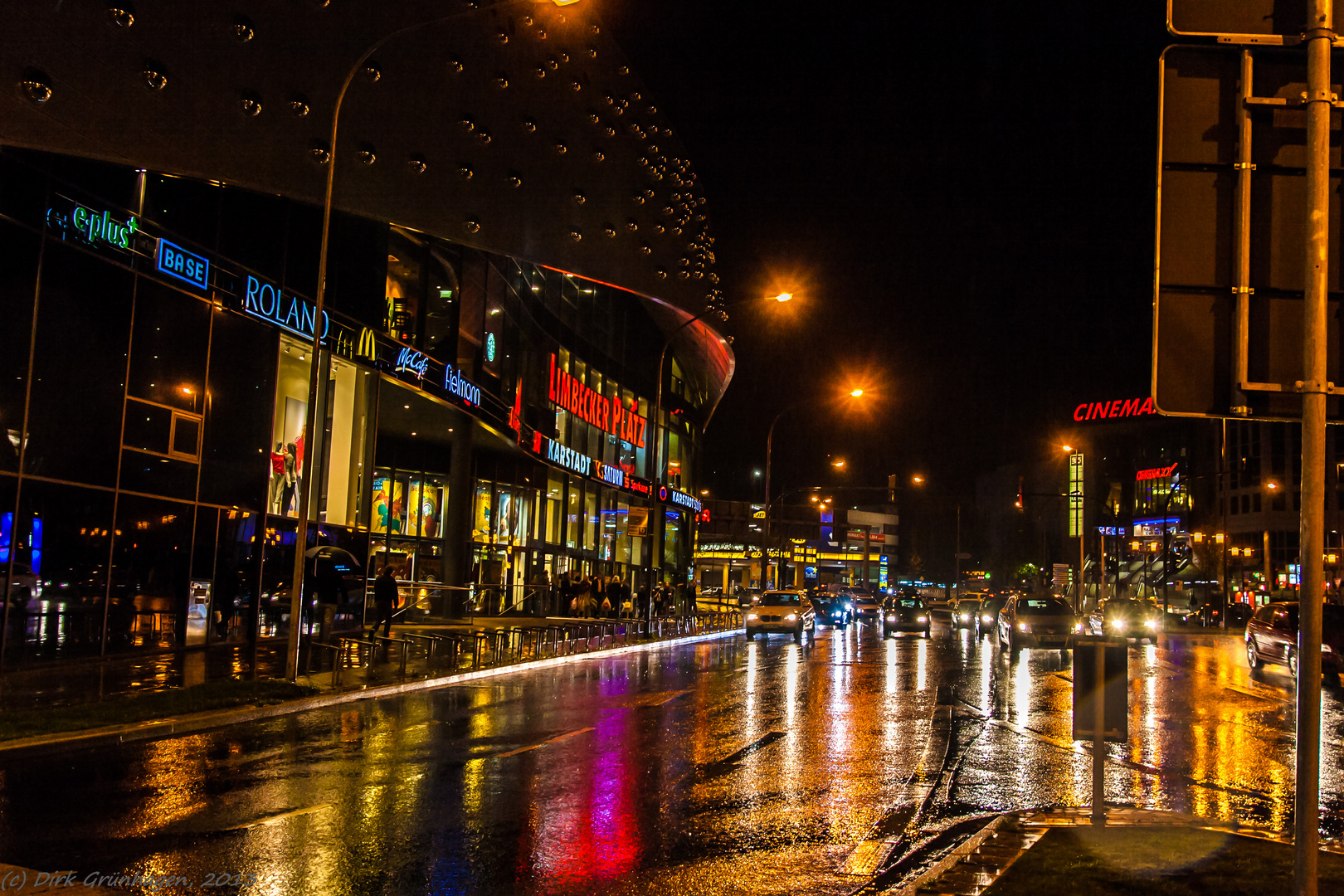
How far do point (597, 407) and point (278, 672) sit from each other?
34.3 metres

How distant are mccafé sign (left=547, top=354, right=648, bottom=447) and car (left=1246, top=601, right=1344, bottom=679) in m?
28.7

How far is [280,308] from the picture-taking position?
24.9 m

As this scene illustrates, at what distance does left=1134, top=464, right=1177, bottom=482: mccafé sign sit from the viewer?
11906 centimetres

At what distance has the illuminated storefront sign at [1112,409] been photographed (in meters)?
128

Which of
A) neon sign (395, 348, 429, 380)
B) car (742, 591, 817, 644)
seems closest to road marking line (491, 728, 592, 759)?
neon sign (395, 348, 429, 380)

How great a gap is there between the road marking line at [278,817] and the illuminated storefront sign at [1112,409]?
128 metres

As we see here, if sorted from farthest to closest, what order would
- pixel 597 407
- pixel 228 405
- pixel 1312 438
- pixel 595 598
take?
pixel 597 407 < pixel 595 598 < pixel 228 405 < pixel 1312 438

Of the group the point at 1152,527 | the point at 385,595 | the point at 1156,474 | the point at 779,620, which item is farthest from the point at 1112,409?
the point at 385,595

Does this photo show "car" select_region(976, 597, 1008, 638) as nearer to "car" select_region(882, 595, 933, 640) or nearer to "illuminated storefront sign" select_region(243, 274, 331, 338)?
"car" select_region(882, 595, 933, 640)

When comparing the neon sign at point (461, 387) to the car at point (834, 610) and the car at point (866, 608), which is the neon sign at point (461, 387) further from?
the car at point (866, 608)

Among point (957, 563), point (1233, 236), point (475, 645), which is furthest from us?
point (957, 563)

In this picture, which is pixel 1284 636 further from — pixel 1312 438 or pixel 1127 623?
pixel 1312 438

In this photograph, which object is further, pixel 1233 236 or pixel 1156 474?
pixel 1156 474

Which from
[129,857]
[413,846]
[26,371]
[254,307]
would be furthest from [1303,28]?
[254,307]
